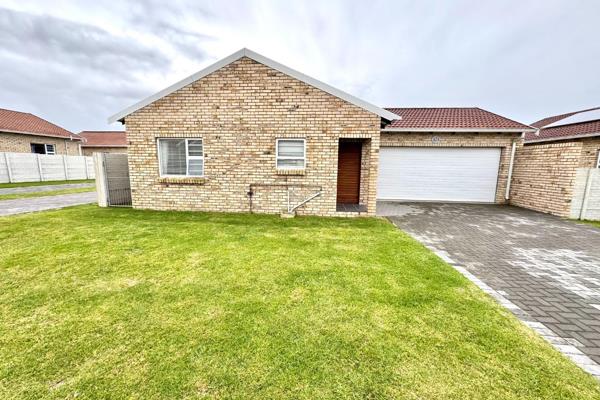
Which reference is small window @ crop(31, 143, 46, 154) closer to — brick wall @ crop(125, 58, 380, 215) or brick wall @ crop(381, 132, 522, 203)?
brick wall @ crop(125, 58, 380, 215)

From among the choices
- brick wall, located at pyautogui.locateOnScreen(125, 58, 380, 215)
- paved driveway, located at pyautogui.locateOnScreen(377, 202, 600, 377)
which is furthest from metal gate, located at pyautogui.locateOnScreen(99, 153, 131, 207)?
paved driveway, located at pyautogui.locateOnScreen(377, 202, 600, 377)

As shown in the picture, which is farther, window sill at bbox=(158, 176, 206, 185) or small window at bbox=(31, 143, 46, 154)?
small window at bbox=(31, 143, 46, 154)

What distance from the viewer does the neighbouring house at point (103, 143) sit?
29.5m

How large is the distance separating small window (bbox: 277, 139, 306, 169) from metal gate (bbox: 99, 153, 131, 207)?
20.5 feet

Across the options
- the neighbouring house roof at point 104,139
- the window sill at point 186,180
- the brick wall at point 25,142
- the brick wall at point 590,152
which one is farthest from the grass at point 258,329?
the neighbouring house roof at point 104,139

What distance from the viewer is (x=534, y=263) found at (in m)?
4.62

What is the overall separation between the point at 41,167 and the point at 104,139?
16.1 metres

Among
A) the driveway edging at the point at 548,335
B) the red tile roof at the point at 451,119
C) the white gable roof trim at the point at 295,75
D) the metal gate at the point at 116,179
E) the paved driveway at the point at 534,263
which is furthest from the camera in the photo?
the red tile roof at the point at 451,119

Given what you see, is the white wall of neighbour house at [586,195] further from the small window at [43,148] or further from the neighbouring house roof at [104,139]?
the neighbouring house roof at [104,139]

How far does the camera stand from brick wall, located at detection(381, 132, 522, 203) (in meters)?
11.2

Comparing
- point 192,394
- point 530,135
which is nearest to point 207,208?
point 192,394

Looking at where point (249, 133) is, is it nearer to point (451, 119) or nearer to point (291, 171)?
point (291, 171)

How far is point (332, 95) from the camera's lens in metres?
7.49

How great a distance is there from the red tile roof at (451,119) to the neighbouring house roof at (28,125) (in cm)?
2714
